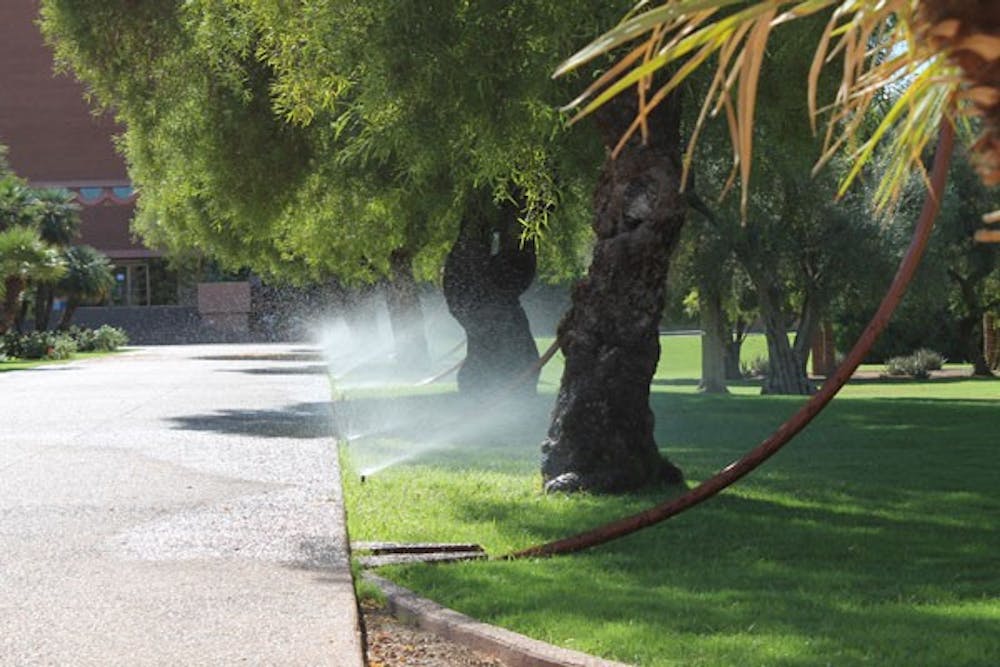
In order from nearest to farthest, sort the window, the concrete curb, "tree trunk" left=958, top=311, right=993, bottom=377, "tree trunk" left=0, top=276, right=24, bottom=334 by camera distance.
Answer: the concrete curb < "tree trunk" left=958, top=311, right=993, bottom=377 < "tree trunk" left=0, top=276, right=24, bottom=334 < the window

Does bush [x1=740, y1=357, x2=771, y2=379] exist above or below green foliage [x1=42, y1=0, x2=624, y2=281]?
below

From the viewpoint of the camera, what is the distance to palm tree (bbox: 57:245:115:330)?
6812cm

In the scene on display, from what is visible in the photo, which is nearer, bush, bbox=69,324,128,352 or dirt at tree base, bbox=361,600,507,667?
dirt at tree base, bbox=361,600,507,667

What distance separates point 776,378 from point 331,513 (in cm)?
2471

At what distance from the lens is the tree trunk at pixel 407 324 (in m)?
36.2

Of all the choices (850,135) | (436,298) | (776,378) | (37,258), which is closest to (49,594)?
(850,135)

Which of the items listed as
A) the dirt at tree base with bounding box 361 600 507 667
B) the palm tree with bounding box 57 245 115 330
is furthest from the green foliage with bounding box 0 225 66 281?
the dirt at tree base with bounding box 361 600 507 667

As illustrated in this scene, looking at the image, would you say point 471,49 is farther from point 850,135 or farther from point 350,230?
point 350,230

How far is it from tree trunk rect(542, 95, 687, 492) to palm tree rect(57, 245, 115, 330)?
191 feet

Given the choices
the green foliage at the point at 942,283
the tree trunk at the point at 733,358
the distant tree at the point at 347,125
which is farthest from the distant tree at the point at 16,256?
the green foliage at the point at 942,283

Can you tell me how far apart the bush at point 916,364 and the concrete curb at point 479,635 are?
143 feet

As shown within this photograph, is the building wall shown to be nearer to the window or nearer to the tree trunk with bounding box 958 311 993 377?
the window

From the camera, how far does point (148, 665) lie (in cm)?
646

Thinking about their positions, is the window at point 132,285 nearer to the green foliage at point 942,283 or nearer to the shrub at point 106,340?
the shrub at point 106,340
